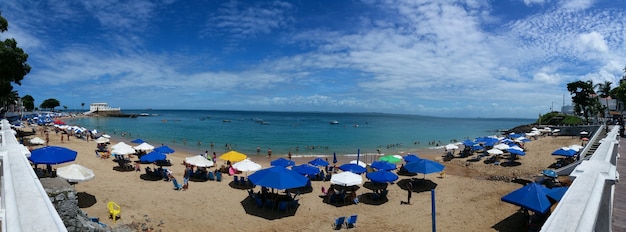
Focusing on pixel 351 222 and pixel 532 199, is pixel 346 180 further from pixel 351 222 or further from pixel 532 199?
pixel 532 199

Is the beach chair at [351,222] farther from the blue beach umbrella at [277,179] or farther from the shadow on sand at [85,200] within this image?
the shadow on sand at [85,200]

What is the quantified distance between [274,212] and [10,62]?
23.4 metres

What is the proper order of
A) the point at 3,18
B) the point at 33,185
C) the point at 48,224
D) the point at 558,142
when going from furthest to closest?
the point at 558,142 < the point at 3,18 < the point at 33,185 < the point at 48,224

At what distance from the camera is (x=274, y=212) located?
493 inches

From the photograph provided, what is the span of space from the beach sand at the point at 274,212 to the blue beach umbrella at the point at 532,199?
1618 millimetres

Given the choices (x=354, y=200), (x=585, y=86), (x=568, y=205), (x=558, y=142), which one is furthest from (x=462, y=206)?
(x=585, y=86)

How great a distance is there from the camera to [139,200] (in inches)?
509

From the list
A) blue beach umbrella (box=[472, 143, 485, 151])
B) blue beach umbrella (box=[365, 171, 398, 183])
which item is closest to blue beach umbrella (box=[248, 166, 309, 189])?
blue beach umbrella (box=[365, 171, 398, 183])

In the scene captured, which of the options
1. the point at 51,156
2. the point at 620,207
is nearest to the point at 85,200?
the point at 51,156

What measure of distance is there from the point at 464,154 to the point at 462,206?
1505 cm

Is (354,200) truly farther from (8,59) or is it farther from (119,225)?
(8,59)

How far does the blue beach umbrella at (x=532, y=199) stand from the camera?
31.6 ft

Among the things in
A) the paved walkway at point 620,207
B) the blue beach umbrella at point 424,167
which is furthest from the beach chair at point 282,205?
the paved walkway at point 620,207

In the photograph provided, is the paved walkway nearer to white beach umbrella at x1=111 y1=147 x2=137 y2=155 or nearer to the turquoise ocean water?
white beach umbrella at x1=111 y1=147 x2=137 y2=155
